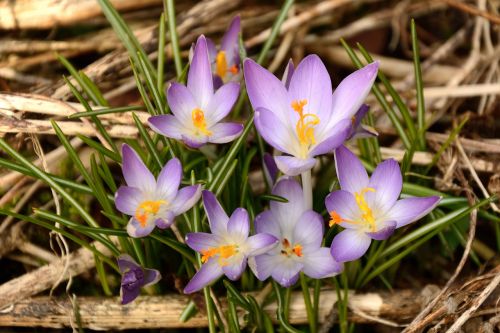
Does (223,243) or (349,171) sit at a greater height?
Result: (349,171)

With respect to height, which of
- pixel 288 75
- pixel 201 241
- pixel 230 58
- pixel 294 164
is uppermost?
pixel 230 58

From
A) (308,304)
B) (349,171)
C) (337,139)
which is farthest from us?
(308,304)

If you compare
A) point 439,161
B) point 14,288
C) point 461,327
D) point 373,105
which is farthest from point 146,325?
point 373,105

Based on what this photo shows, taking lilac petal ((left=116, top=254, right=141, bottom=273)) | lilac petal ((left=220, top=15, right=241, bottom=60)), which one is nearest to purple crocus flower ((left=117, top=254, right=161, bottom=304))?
lilac petal ((left=116, top=254, right=141, bottom=273))

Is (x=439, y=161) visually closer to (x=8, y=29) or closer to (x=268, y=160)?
(x=268, y=160)

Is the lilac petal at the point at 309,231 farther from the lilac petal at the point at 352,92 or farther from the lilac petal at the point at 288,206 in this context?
the lilac petal at the point at 352,92

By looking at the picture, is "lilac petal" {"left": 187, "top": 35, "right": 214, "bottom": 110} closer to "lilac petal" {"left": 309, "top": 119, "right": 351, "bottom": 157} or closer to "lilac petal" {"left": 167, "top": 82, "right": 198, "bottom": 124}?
"lilac petal" {"left": 167, "top": 82, "right": 198, "bottom": 124}

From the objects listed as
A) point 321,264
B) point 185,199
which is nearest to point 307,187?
point 321,264

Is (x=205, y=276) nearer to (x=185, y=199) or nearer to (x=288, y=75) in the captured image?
(x=185, y=199)
